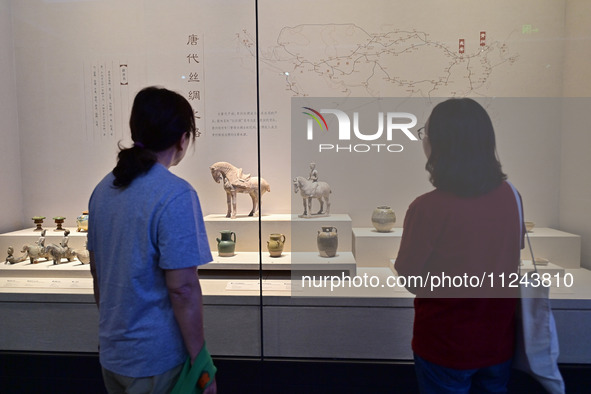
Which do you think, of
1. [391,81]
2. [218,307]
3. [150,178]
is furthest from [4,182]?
[391,81]

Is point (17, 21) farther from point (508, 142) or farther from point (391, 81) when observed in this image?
point (508, 142)

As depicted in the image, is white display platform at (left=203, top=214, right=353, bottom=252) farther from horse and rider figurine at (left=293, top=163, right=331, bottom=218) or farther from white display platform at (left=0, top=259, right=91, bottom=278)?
white display platform at (left=0, top=259, right=91, bottom=278)

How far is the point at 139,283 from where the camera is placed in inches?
47.1

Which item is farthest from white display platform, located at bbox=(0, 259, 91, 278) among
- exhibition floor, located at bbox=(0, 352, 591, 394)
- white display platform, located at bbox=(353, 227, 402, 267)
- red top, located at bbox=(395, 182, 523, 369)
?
Result: red top, located at bbox=(395, 182, 523, 369)

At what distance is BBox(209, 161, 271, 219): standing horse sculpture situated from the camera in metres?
2.87

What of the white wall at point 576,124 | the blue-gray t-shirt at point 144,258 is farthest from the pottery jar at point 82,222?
the white wall at point 576,124

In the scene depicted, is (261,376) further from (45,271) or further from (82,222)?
(82,222)

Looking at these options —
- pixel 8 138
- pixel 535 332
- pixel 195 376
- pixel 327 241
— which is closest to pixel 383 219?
pixel 327 241

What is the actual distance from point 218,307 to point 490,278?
1.46 meters

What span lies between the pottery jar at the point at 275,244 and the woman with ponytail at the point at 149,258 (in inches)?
52.7

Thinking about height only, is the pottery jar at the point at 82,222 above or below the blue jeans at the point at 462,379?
above

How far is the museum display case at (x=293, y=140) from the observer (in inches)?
81.2

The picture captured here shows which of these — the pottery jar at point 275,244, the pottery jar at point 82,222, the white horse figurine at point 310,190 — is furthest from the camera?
the pottery jar at point 82,222

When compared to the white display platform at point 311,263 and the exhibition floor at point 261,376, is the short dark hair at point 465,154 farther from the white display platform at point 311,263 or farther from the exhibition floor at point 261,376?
the exhibition floor at point 261,376
